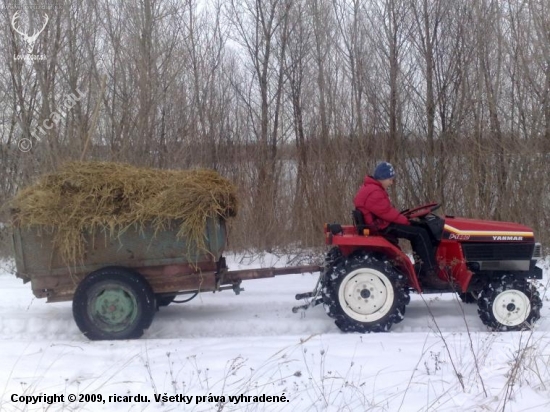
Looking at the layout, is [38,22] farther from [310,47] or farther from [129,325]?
[129,325]

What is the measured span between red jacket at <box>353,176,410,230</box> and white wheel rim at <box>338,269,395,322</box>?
1.75 ft

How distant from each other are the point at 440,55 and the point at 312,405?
9.58 meters

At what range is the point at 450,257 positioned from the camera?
6.29 metres

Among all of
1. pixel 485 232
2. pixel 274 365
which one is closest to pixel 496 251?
pixel 485 232

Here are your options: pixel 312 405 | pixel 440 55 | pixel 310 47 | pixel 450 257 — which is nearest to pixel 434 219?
pixel 450 257

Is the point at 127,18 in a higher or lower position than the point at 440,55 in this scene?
higher

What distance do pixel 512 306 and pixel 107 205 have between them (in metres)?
4.15

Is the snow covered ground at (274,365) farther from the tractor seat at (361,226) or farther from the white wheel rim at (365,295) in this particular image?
the tractor seat at (361,226)

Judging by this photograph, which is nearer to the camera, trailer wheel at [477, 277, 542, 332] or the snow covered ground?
the snow covered ground

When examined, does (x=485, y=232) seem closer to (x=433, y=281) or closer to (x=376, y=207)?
(x=433, y=281)

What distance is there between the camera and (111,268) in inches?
236

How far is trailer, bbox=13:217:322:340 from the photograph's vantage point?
593cm

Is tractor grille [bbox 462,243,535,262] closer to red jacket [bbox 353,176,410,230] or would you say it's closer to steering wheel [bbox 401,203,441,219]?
steering wheel [bbox 401,203,441,219]

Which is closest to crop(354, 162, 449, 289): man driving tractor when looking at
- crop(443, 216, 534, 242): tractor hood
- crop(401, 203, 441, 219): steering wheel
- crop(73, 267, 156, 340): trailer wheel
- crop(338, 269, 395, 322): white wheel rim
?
crop(401, 203, 441, 219): steering wheel
